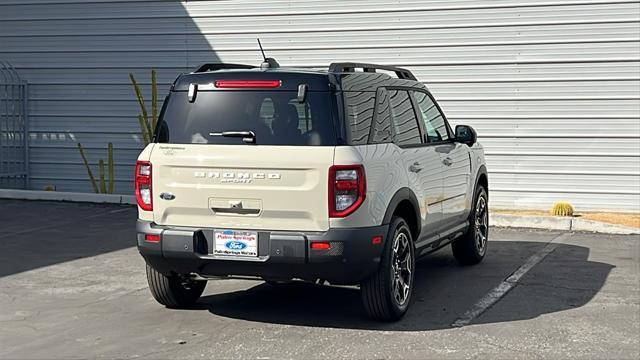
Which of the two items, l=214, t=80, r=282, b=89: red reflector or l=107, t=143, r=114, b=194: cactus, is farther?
l=107, t=143, r=114, b=194: cactus

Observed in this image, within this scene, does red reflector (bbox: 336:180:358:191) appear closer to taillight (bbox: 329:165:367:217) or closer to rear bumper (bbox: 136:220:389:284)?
taillight (bbox: 329:165:367:217)

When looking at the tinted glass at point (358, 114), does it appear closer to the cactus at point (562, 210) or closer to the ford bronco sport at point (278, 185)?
the ford bronco sport at point (278, 185)

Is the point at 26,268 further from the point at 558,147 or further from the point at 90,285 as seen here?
the point at 558,147

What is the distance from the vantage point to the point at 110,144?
16297mm

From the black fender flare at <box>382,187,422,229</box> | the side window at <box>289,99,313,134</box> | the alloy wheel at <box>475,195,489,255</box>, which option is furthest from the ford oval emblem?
the alloy wheel at <box>475,195,489,255</box>

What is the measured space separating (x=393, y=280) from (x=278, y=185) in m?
1.19

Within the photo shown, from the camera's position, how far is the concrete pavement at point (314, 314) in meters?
6.39

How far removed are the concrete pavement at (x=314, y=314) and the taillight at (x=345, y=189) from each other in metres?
0.90

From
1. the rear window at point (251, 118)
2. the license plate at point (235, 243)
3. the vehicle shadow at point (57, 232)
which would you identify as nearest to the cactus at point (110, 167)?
the vehicle shadow at point (57, 232)

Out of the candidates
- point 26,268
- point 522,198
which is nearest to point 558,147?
point 522,198

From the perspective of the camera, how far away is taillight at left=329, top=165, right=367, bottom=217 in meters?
6.50

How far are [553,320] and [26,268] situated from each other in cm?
512

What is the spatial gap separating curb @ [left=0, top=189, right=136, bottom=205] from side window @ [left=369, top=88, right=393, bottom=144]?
26.5ft

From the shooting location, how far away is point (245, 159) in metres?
6.64
